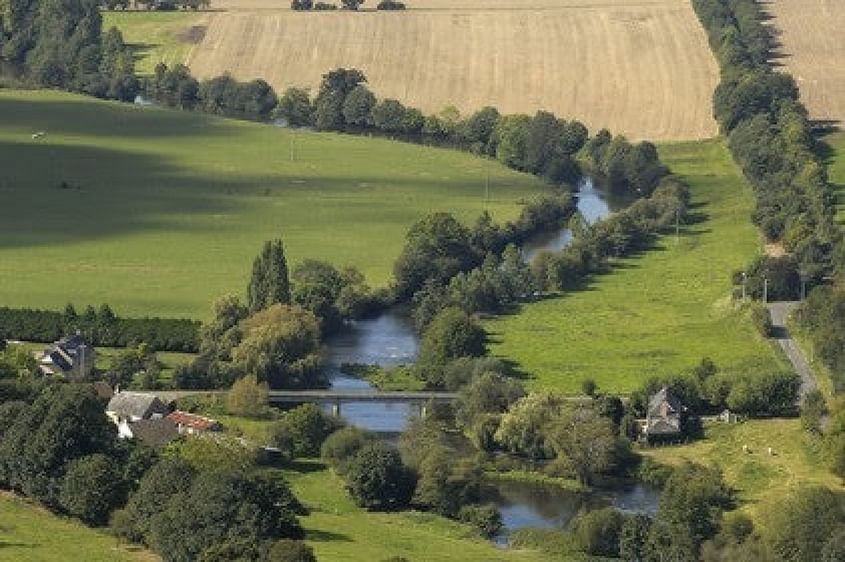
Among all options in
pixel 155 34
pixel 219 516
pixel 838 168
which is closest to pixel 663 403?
pixel 219 516

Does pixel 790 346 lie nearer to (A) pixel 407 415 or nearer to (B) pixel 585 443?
(A) pixel 407 415

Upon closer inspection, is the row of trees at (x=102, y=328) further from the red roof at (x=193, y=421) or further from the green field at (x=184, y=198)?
the red roof at (x=193, y=421)

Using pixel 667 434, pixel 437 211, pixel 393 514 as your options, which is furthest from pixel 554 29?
pixel 393 514

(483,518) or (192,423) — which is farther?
(192,423)

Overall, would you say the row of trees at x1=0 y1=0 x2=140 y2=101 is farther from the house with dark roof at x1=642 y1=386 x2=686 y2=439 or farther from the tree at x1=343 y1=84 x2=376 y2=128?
the house with dark roof at x1=642 y1=386 x2=686 y2=439

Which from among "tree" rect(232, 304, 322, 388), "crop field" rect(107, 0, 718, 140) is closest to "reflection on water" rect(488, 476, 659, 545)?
"tree" rect(232, 304, 322, 388)
